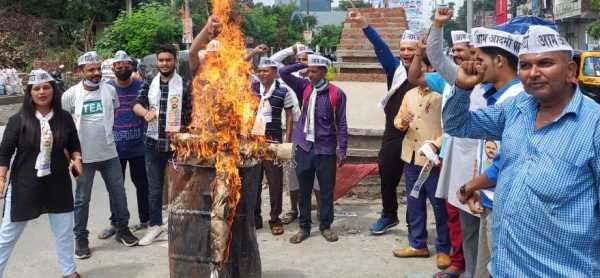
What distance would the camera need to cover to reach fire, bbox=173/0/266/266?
3986mm

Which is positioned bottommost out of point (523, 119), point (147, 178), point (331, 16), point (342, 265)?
point (342, 265)

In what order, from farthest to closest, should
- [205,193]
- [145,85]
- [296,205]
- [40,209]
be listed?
[296,205], [145,85], [40,209], [205,193]

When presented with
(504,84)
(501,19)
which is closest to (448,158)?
(504,84)

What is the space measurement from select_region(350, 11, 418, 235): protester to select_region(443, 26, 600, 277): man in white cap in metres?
3.19

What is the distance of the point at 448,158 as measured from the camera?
437 cm

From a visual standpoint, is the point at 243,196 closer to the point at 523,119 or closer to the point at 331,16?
the point at 523,119

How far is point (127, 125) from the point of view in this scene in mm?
6273

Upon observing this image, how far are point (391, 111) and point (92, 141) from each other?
9.87 ft

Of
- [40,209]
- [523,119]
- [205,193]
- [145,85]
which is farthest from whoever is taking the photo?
[145,85]

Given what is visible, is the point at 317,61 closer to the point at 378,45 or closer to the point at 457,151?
the point at 378,45

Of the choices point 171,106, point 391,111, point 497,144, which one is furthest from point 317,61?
point 497,144

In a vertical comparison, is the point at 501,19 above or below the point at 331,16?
below

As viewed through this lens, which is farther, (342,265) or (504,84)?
(342,265)

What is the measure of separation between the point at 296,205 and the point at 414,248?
1.86 meters
